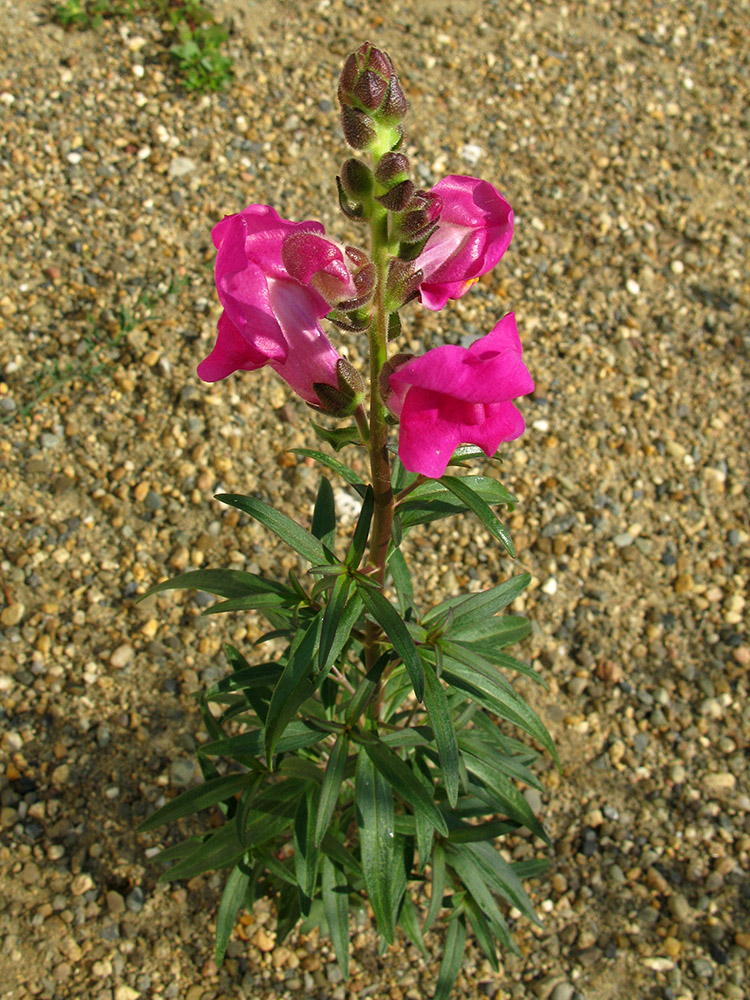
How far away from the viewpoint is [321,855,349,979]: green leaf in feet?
8.13

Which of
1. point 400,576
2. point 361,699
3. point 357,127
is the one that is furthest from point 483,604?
point 357,127

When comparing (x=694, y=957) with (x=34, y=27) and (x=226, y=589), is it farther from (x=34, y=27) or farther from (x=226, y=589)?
(x=34, y=27)

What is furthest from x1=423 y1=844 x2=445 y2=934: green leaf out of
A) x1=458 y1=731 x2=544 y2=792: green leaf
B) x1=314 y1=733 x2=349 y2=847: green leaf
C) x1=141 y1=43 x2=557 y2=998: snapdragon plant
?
x1=314 y1=733 x2=349 y2=847: green leaf

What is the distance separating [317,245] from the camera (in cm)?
160

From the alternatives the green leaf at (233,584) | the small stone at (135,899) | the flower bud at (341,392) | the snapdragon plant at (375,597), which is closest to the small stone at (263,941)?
the snapdragon plant at (375,597)

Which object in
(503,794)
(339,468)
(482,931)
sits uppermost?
(339,468)

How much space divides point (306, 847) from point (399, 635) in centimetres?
70

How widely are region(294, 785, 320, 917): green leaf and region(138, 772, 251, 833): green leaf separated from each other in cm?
16

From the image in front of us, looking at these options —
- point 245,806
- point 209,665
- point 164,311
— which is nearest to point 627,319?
point 164,311

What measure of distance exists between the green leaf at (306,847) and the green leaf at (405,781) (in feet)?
0.65

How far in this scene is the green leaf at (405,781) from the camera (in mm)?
2147

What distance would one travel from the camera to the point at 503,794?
2443mm

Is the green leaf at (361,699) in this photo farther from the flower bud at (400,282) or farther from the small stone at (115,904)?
the small stone at (115,904)

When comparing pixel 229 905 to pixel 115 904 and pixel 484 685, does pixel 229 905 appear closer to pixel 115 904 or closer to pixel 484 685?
pixel 115 904
